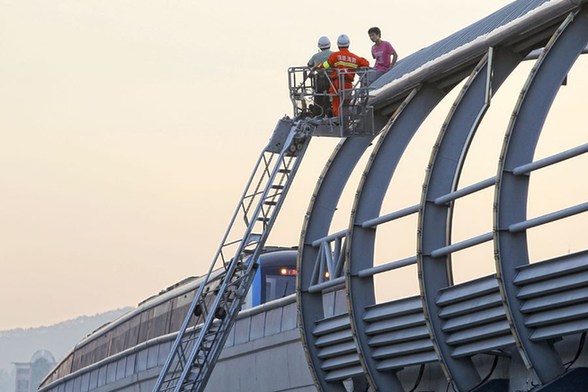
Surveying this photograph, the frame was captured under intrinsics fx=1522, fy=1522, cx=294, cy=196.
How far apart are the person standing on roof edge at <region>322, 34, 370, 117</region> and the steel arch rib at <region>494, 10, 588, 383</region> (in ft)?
24.6

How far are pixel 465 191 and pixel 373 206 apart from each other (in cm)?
337

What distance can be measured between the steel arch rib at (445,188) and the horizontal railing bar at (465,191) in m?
0.23

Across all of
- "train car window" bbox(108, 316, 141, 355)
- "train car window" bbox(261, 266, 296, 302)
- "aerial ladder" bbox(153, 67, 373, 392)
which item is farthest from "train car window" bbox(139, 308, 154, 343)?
"aerial ladder" bbox(153, 67, 373, 392)

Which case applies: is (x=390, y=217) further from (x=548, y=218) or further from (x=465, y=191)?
(x=548, y=218)

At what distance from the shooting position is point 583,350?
2111 centimetres

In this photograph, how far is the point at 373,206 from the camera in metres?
25.8

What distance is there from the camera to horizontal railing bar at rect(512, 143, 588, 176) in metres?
20.2

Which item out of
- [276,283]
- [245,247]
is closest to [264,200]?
[245,247]

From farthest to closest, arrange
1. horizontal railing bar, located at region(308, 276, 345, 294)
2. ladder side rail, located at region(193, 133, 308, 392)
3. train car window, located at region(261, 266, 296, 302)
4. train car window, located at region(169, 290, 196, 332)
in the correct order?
train car window, located at region(169, 290, 196, 332)
train car window, located at region(261, 266, 296, 302)
ladder side rail, located at region(193, 133, 308, 392)
horizontal railing bar, located at region(308, 276, 345, 294)

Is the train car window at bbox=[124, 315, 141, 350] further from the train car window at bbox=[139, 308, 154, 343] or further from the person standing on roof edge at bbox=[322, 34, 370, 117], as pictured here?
the person standing on roof edge at bbox=[322, 34, 370, 117]

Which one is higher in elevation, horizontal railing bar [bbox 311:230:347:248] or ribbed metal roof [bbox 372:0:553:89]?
ribbed metal roof [bbox 372:0:553:89]

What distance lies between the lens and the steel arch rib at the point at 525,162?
20953 mm

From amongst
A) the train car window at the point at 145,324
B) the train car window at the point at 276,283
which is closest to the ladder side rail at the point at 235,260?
the train car window at the point at 276,283

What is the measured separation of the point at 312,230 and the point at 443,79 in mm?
4113
